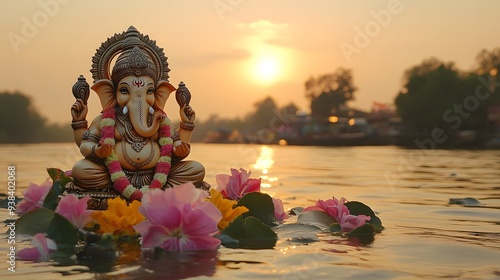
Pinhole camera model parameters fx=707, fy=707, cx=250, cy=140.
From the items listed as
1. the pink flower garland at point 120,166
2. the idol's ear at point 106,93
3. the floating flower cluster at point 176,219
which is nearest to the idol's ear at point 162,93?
the pink flower garland at point 120,166

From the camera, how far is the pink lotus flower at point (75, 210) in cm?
486

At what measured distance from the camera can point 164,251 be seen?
14.6 ft

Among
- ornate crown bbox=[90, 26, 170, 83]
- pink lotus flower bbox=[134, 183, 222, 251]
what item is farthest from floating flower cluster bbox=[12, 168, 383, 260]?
ornate crown bbox=[90, 26, 170, 83]

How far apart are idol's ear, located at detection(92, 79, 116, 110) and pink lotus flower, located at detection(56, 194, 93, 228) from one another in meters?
1.48

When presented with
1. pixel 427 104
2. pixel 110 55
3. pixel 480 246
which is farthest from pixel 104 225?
pixel 427 104

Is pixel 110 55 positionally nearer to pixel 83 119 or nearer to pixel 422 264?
pixel 83 119

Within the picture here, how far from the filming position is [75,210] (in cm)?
488

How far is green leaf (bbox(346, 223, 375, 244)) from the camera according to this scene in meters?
5.39

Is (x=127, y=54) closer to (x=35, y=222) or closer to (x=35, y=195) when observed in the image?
(x=35, y=195)

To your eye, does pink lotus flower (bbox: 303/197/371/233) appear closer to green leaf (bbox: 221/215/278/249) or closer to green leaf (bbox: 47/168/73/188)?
green leaf (bbox: 221/215/278/249)

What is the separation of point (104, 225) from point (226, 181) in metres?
1.50

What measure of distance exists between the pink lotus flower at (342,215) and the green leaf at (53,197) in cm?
219

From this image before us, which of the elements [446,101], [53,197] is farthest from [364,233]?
[446,101]

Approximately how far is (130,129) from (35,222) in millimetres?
1250
